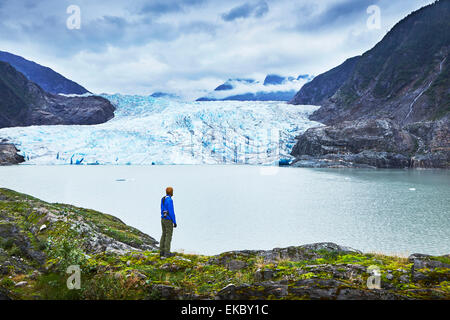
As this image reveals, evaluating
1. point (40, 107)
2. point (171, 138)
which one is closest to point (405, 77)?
point (171, 138)

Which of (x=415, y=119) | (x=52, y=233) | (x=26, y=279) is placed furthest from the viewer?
(x=415, y=119)

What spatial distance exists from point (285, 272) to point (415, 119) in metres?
122

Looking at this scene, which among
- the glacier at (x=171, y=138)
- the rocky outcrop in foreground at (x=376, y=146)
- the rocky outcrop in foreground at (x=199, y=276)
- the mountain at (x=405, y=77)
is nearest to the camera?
the rocky outcrop in foreground at (x=199, y=276)

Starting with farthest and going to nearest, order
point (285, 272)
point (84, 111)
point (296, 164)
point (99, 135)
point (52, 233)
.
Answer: point (84, 111) → point (296, 164) → point (99, 135) → point (52, 233) → point (285, 272)

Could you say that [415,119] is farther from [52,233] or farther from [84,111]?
[84,111]

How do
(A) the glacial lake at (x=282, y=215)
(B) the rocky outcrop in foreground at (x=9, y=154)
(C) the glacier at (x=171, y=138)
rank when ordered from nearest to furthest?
(A) the glacial lake at (x=282, y=215)
(B) the rocky outcrop in foreground at (x=9, y=154)
(C) the glacier at (x=171, y=138)

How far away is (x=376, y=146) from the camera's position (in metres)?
92.4

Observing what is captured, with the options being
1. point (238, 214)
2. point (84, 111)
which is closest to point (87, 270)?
point (238, 214)

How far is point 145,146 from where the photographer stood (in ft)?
293

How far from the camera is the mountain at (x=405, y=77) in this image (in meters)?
112

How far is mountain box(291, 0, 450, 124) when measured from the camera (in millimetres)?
112312

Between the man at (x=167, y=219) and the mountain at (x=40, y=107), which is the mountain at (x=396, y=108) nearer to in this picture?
the man at (x=167, y=219)

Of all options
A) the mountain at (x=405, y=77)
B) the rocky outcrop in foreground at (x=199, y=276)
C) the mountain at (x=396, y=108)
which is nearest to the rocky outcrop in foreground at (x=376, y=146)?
the mountain at (x=396, y=108)
